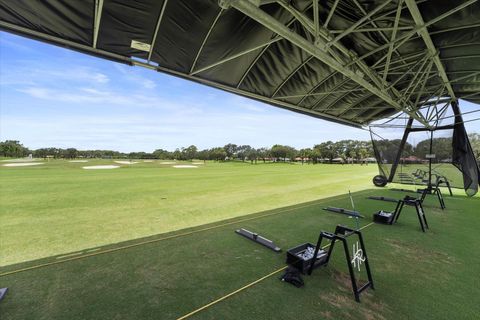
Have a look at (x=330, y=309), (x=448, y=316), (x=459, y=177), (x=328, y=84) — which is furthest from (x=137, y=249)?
(x=459, y=177)

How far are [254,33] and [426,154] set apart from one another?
1344 centimetres

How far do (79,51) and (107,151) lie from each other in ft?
495

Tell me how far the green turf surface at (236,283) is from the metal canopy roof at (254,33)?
3.74m

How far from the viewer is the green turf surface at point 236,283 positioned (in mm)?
2543

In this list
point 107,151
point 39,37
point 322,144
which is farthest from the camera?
point 107,151

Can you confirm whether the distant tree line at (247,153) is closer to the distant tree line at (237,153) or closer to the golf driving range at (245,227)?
the distant tree line at (237,153)

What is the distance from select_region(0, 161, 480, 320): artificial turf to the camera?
2.55 meters

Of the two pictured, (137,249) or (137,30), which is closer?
(137,30)

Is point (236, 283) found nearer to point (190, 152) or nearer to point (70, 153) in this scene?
point (190, 152)

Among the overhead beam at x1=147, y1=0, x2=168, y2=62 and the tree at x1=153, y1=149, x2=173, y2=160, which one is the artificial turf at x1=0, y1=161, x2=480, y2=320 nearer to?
the overhead beam at x1=147, y1=0, x2=168, y2=62

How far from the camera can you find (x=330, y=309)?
2.59 meters

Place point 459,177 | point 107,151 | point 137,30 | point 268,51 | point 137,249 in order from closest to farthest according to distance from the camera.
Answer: point 137,30
point 137,249
point 268,51
point 459,177
point 107,151

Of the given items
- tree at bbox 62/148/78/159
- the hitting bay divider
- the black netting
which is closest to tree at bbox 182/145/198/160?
tree at bbox 62/148/78/159

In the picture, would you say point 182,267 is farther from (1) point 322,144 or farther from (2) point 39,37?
(1) point 322,144
